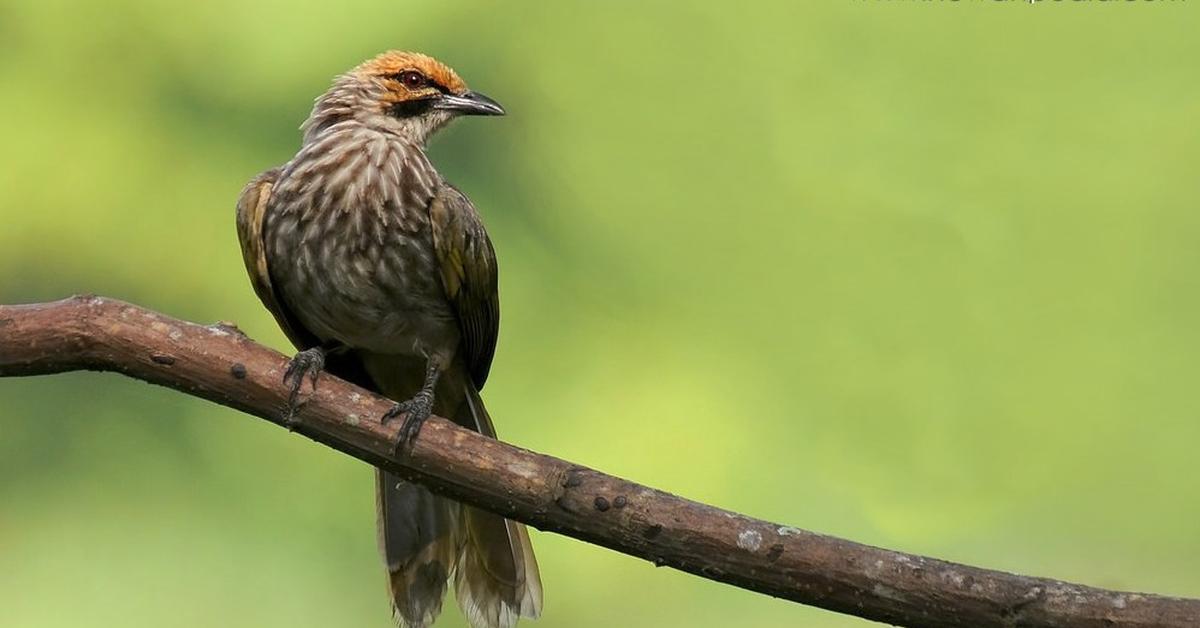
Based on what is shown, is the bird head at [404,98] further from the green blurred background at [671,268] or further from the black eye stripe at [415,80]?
the green blurred background at [671,268]

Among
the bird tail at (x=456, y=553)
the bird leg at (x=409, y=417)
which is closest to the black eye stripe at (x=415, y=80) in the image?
the bird tail at (x=456, y=553)

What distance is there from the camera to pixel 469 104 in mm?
2836

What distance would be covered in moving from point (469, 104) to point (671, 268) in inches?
26.8

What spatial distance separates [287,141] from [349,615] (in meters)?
1.09

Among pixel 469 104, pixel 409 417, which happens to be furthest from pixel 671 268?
pixel 409 417

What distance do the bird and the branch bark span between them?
30 centimetres

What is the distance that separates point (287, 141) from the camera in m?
3.36

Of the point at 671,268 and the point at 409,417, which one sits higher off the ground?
the point at 671,268

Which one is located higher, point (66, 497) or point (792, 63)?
point (792, 63)

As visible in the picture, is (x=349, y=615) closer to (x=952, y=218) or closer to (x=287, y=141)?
(x=287, y=141)

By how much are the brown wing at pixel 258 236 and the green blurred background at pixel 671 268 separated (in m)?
0.61

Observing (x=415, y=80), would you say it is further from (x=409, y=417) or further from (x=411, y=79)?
(x=409, y=417)

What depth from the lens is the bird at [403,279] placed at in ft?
8.59

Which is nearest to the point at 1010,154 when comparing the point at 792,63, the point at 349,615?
the point at 792,63
